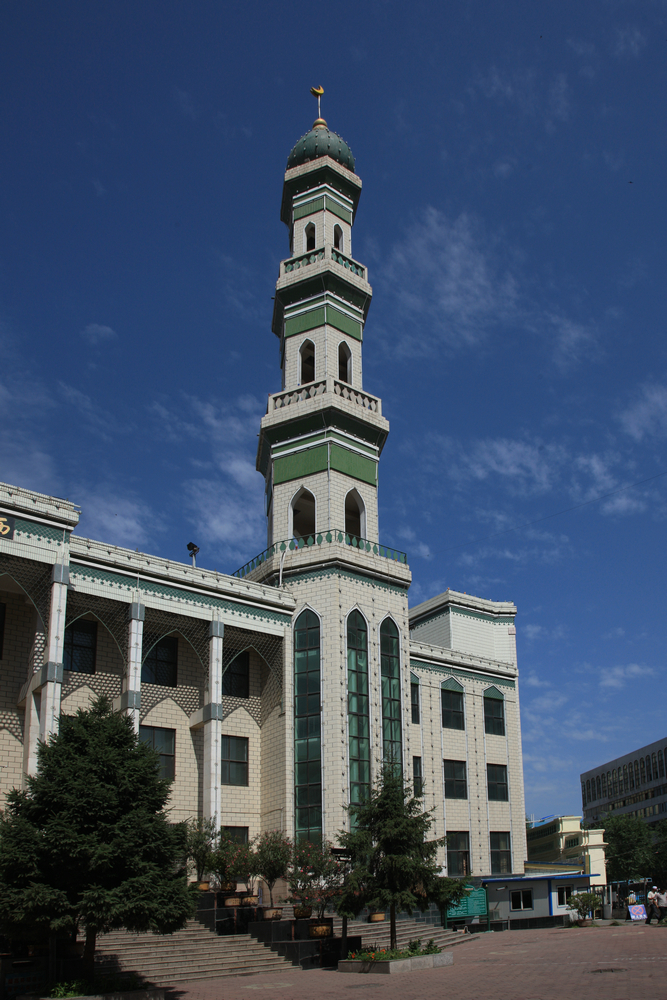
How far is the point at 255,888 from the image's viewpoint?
3034 centimetres

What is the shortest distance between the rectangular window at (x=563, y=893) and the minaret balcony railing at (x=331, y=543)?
15.8m

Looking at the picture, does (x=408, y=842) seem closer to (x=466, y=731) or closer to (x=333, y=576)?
(x=333, y=576)

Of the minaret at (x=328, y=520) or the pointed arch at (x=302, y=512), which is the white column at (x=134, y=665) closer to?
the minaret at (x=328, y=520)

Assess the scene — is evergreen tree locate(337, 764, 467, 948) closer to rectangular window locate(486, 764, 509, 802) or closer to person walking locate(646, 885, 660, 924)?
person walking locate(646, 885, 660, 924)

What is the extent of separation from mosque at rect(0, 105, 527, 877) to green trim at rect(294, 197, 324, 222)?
0.11 m

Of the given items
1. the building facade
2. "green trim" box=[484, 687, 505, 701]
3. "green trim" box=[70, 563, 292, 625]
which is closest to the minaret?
"green trim" box=[70, 563, 292, 625]

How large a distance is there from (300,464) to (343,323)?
748cm

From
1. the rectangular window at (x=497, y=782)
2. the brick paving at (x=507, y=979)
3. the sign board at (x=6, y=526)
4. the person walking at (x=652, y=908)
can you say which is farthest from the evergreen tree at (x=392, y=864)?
the rectangular window at (x=497, y=782)

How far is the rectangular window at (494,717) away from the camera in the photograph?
41625mm

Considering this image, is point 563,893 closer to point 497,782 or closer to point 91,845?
point 497,782

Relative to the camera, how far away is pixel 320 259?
4019cm

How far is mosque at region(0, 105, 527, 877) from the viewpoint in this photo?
28.0m

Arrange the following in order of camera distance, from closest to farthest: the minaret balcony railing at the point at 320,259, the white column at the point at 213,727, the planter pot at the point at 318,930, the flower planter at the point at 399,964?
A: 1. the flower planter at the point at 399,964
2. the planter pot at the point at 318,930
3. the white column at the point at 213,727
4. the minaret balcony railing at the point at 320,259

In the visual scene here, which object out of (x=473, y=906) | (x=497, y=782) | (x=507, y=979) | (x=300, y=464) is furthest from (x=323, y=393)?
(x=507, y=979)
